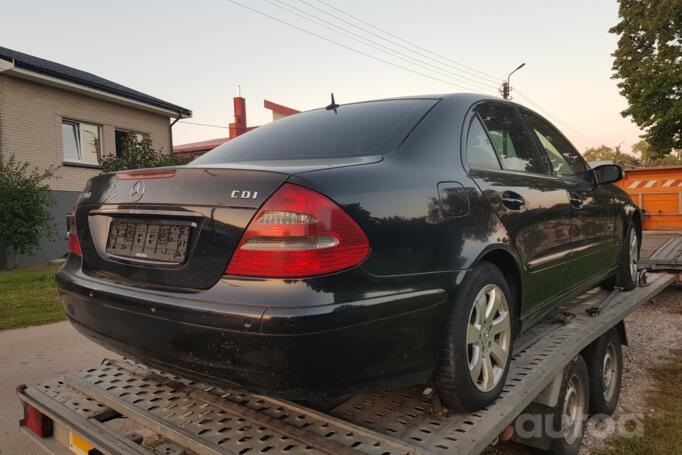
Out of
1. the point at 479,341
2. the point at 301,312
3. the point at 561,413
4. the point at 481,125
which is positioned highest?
the point at 481,125

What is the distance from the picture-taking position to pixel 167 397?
221 centimetres

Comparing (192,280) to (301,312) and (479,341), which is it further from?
(479,341)

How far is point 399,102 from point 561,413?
70.7 inches

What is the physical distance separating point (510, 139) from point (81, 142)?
13.9 meters

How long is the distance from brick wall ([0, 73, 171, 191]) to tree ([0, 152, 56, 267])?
39.2 inches

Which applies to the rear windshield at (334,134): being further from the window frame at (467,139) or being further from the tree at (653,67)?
the tree at (653,67)

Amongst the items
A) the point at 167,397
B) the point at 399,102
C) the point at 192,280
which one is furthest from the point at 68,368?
the point at 399,102

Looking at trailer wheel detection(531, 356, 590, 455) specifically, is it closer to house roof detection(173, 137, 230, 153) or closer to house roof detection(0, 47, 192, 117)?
house roof detection(0, 47, 192, 117)

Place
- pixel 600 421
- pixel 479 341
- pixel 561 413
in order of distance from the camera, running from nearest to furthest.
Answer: pixel 479 341 → pixel 561 413 → pixel 600 421

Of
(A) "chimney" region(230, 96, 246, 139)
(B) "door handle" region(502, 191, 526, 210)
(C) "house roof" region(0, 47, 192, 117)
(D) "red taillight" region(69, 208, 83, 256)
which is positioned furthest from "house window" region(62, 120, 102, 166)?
(B) "door handle" region(502, 191, 526, 210)

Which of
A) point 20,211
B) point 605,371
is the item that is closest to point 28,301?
point 20,211

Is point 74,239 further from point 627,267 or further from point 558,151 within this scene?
point 627,267

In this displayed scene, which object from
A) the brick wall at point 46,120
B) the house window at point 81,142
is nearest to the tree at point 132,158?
the brick wall at point 46,120

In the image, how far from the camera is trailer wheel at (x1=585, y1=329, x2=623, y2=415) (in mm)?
3129
